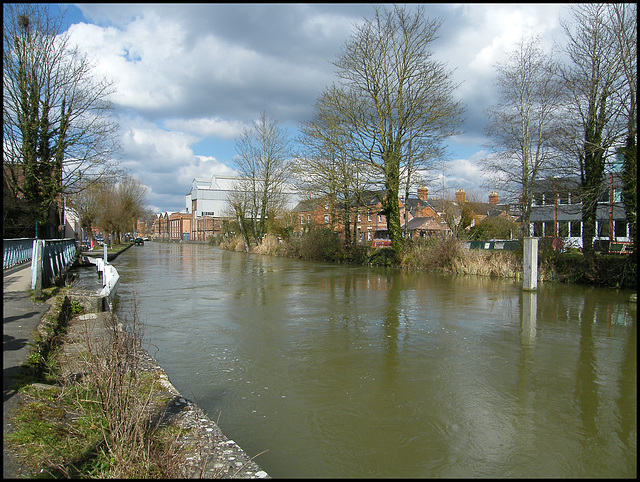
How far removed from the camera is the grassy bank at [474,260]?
601 inches

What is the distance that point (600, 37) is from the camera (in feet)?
49.9

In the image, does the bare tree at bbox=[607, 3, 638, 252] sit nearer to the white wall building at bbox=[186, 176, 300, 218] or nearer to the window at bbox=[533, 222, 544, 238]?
the window at bbox=[533, 222, 544, 238]

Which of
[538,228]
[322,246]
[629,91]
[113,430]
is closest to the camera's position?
[113,430]

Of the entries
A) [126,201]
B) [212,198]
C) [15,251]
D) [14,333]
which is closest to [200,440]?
[14,333]

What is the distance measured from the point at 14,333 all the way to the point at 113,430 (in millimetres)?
3968

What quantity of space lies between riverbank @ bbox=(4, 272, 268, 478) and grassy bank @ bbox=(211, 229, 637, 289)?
598 inches

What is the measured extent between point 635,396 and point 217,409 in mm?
4829

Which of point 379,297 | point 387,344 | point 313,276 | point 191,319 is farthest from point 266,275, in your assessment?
point 387,344

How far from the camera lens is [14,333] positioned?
612 cm

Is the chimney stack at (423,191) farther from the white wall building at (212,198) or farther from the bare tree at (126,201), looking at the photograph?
the white wall building at (212,198)

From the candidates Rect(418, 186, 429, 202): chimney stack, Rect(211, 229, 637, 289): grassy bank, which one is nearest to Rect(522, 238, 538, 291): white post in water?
Rect(211, 229, 637, 289): grassy bank

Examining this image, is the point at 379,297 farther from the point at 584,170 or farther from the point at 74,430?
the point at 74,430

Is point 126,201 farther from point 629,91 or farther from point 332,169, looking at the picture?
point 629,91

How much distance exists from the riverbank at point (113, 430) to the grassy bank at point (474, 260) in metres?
15.2
